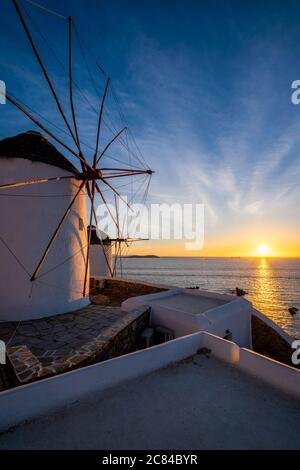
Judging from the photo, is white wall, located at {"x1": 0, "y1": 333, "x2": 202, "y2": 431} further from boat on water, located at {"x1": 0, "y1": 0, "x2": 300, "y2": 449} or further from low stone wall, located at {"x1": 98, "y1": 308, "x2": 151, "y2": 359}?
low stone wall, located at {"x1": 98, "y1": 308, "x2": 151, "y2": 359}

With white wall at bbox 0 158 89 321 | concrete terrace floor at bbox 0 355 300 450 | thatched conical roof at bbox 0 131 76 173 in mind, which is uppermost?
thatched conical roof at bbox 0 131 76 173

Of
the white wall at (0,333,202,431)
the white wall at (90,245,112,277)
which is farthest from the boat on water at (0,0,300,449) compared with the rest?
the white wall at (90,245,112,277)

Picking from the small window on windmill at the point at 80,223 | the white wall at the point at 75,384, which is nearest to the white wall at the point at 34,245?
the small window on windmill at the point at 80,223

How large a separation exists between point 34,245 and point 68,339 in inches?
161

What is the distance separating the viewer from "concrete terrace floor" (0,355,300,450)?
2.64 meters

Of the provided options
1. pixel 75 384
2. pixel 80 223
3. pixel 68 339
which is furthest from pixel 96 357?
pixel 80 223

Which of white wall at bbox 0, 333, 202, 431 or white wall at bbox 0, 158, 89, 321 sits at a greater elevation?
white wall at bbox 0, 158, 89, 321

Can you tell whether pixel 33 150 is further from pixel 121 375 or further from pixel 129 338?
pixel 121 375

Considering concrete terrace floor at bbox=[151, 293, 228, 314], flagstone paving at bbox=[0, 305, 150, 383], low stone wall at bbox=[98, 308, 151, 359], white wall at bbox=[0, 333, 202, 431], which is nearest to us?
white wall at bbox=[0, 333, 202, 431]

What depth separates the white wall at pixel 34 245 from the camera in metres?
8.31

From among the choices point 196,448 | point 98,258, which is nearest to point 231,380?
point 196,448

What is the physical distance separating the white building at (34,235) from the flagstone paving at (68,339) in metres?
0.75

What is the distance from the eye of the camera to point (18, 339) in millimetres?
6434

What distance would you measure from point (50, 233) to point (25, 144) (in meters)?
3.86
